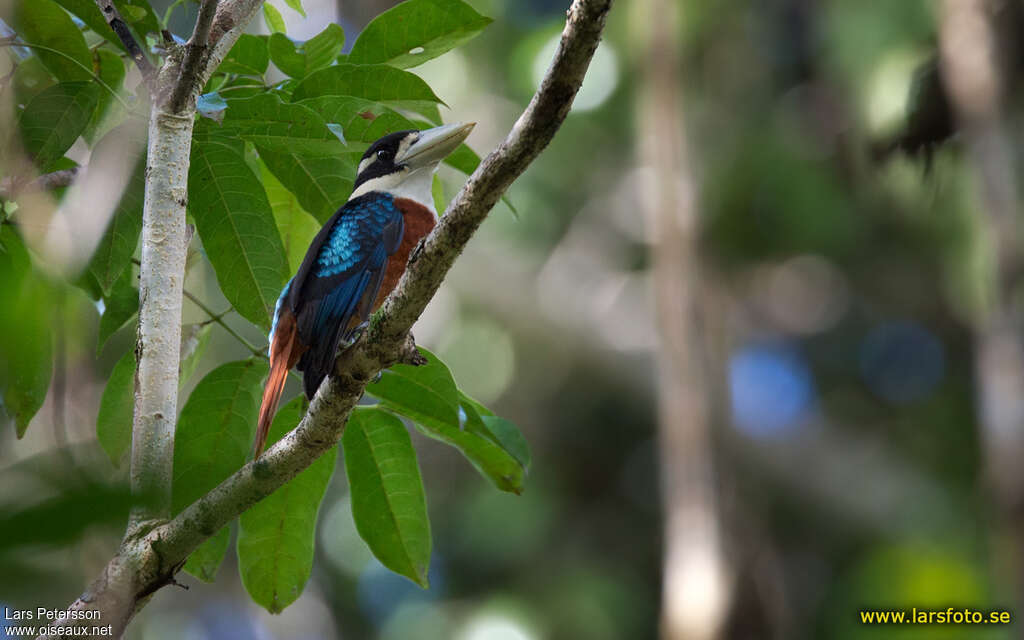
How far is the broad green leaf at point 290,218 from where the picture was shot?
2.97 metres

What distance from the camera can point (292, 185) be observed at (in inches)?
107

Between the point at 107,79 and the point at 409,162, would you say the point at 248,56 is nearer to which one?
the point at 107,79

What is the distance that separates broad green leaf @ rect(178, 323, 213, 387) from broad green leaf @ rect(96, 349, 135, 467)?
213 mm

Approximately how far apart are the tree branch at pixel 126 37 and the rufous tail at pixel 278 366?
789mm

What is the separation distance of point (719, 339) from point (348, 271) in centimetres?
444

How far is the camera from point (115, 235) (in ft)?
8.02

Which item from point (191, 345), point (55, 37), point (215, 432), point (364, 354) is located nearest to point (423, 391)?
point (364, 354)

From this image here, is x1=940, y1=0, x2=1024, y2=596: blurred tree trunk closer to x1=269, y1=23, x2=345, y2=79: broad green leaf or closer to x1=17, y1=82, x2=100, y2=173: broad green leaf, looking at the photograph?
x1=269, y1=23, x2=345, y2=79: broad green leaf

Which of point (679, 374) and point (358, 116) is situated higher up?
point (358, 116)

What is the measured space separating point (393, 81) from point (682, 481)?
3.71 m

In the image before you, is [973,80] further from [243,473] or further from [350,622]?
[350,622]

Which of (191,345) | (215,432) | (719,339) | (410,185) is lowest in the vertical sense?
(719,339)

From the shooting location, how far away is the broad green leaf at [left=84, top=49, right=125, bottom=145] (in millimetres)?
2557

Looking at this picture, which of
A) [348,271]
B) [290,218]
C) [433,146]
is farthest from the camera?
[433,146]
